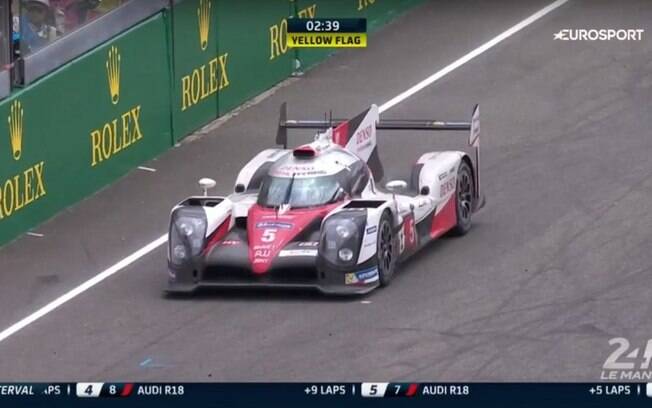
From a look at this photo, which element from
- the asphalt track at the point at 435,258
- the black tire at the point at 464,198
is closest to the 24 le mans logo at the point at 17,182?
Result: the asphalt track at the point at 435,258

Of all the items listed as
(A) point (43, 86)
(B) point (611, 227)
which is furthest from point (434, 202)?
(A) point (43, 86)

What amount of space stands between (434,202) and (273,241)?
2.26 m

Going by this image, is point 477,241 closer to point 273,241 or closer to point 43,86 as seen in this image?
point 273,241

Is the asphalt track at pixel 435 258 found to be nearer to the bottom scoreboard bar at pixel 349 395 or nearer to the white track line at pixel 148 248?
the white track line at pixel 148 248

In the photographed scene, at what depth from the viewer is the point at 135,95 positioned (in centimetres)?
2397

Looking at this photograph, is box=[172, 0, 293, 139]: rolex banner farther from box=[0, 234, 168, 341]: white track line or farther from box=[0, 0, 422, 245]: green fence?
box=[0, 234, 168, 341]: white track line

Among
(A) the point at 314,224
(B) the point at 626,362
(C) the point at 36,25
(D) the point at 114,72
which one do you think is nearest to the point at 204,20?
(D) the point at 114,72

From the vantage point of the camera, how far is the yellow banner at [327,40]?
27.5 metres

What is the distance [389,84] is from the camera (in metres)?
27.2

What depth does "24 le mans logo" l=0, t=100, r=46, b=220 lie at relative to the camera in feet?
70.1

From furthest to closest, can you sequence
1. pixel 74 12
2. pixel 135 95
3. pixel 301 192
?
pixel 135 95
pixel 74 12
pixel 301 192

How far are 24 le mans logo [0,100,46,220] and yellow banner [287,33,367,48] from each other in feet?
21.3

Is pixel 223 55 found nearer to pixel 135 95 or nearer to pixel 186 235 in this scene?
pixel 135 95

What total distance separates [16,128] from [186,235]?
3.41 meters
